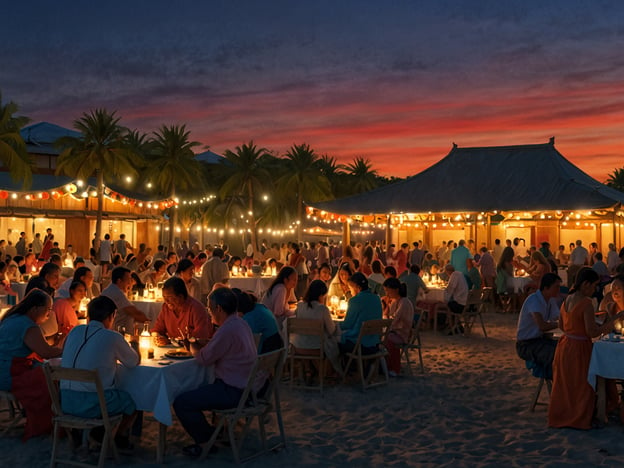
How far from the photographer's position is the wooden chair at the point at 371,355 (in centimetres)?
802

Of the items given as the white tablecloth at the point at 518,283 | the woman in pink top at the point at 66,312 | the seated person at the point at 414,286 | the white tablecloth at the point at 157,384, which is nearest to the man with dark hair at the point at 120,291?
the woman in pink top at the point at 66,312

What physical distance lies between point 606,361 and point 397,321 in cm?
313

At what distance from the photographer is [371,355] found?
27.1ft

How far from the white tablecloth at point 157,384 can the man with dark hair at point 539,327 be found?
12.2 ft

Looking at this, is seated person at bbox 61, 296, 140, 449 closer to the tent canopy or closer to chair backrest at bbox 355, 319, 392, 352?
chair backrest at bbox 355, 319, 392, 352

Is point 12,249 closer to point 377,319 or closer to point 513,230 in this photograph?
point 377,319

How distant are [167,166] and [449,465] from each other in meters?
34.9

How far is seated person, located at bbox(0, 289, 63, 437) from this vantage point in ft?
19.4

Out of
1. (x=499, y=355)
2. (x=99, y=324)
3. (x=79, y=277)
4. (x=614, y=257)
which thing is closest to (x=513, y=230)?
(x=614, y=257)

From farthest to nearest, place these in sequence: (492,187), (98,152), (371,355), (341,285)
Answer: (98,152) < (492,187) < (341,285) < (371,355)

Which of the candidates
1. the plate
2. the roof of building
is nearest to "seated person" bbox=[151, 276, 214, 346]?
the plate

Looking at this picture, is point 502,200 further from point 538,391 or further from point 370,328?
point 538,391

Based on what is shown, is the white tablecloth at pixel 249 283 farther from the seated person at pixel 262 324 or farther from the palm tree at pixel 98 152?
the palm tree at pixel 98 152

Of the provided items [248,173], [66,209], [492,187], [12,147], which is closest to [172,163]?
[248,173]
